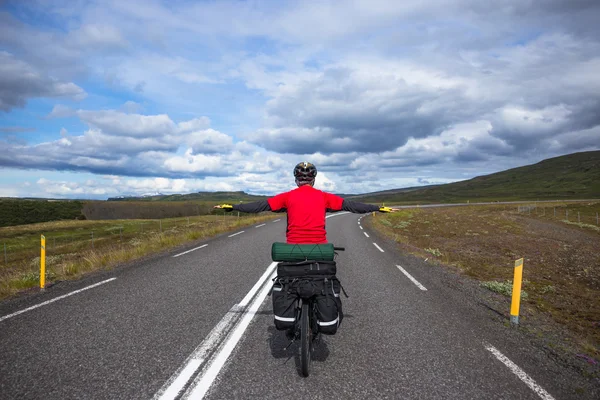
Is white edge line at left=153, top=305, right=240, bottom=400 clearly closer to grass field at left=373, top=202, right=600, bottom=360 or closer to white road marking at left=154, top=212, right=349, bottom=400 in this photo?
white road marking at left=154, top=212, right=349, bottom=400

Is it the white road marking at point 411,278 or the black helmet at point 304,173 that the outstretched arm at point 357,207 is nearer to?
the black helmet at point 304,173

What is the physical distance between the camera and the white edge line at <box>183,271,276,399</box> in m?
3.36

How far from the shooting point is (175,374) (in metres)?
3.71

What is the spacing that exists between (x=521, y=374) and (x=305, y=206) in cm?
310

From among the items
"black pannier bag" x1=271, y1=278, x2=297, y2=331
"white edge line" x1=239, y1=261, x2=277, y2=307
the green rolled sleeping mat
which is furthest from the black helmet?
"white edge line" x1=239, y1=261, x2=277, y2=307

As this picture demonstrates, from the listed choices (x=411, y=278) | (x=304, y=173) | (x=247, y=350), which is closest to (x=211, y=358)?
(x=247, y=350)

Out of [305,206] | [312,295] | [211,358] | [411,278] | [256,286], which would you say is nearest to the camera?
[312,295]

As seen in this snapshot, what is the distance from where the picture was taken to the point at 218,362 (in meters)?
3.99

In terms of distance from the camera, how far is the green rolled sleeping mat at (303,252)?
12.8ft

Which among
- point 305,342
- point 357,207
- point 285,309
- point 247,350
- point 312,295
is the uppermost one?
point 357,207

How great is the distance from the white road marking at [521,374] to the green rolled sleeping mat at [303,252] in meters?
2.46

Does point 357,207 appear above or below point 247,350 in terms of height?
above

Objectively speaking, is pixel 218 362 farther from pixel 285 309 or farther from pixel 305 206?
pixel 305 206

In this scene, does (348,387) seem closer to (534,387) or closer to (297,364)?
(297,364)
